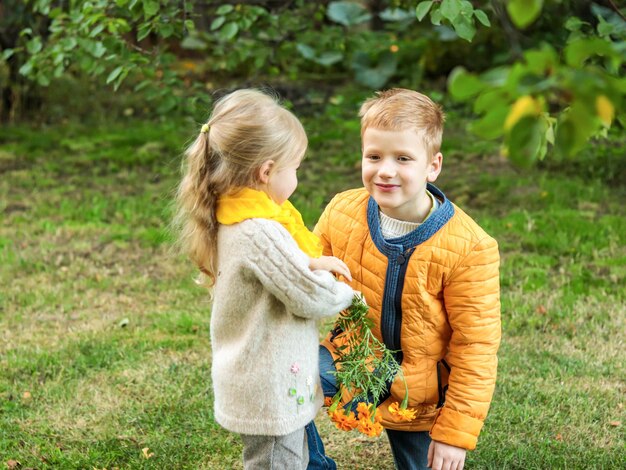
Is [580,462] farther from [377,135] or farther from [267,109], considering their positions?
[267,109]

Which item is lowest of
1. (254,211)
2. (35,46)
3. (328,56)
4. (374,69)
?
(374,69)

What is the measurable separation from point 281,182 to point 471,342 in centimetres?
68

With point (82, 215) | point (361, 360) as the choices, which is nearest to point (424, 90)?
point (82, 215)

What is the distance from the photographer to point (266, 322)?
2127 millimetres

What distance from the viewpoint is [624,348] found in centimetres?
395

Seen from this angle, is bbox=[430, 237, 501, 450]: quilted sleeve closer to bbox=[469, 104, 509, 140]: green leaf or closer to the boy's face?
the boy's face

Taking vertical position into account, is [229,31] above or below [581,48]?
below

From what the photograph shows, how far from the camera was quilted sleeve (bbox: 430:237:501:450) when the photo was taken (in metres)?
2.25

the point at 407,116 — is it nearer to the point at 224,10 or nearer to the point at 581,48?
the point at 581,48

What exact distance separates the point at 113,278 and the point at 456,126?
4.47 meters

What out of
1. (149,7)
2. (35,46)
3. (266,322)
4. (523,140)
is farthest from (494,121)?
(35,46)

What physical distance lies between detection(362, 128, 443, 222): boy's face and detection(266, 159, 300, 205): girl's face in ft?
0.75

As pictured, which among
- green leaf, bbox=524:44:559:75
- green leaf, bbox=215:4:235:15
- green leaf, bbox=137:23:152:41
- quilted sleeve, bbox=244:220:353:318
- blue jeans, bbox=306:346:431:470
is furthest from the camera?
green leaf, bbox=215:4:235:15

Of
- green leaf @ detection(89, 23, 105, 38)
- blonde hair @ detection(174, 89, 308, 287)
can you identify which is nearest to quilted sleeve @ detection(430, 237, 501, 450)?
blonde hair @ detection(174, 89, 308, 287)
